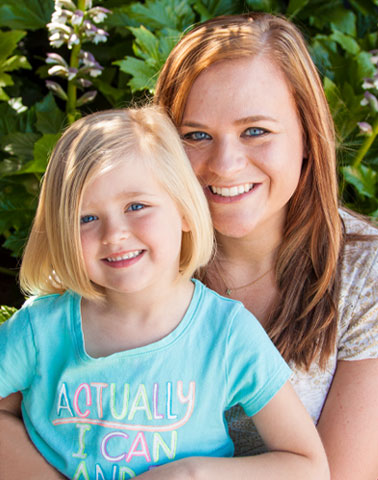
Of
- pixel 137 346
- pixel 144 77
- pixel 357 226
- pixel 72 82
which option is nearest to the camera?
pixel 137 346

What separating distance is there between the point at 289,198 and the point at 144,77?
1.36m

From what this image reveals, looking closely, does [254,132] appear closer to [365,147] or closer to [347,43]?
[365,147]

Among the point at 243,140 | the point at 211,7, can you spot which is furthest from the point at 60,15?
the point at 243,140

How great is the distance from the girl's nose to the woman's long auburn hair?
17 cm

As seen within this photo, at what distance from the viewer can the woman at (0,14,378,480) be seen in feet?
5.41

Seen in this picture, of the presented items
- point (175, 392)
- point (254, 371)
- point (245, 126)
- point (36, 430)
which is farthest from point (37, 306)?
point (245, 126)

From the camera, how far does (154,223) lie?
53.9 inches

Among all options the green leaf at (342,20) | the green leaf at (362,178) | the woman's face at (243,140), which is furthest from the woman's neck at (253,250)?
the green leaf at (342,20)

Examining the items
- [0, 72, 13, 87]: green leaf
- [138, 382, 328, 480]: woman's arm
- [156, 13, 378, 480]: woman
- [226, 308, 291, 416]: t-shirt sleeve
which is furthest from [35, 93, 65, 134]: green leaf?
[138, 382, 328, 480]: woman's arm

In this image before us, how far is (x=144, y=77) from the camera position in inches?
115

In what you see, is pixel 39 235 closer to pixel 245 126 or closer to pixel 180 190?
pixel 180 190

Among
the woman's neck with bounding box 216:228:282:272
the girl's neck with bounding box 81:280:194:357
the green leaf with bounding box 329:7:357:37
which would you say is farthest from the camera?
the green leaf with bounding box 329:7:357:37

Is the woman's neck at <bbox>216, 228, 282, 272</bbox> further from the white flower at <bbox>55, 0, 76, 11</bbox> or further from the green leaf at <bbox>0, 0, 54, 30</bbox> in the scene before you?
the green leaf at <bbox>0, 0, 54, 30</bbox>

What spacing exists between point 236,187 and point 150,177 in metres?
0.39
